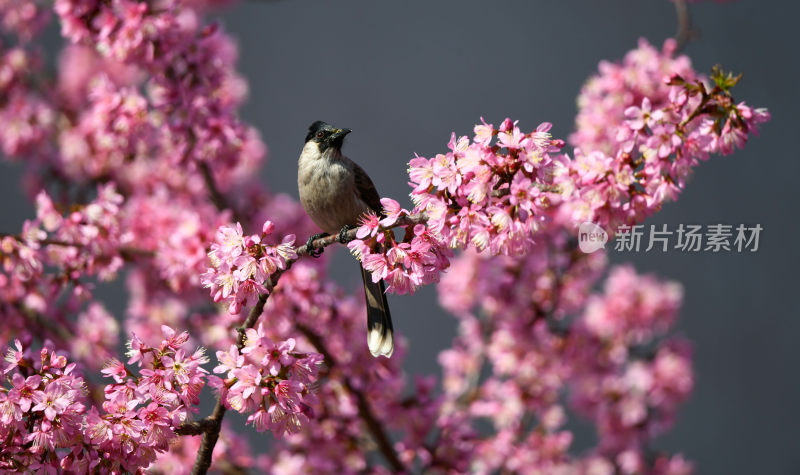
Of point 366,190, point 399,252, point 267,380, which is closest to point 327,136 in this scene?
point 366,190

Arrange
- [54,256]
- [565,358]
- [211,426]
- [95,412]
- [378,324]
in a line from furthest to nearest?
[565,358] < [54,256] < [378,324] < [211,426] < [95,412]

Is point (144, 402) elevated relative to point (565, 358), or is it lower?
lower

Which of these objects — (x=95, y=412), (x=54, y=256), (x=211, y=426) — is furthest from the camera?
(x=54, y=256)

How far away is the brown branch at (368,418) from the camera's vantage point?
1799 millimetres

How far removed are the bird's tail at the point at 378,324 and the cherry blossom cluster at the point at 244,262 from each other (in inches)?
12.7

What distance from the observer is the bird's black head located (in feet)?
4.97

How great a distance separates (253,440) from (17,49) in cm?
189

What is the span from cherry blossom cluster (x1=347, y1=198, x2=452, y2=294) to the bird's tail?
25 centimetres

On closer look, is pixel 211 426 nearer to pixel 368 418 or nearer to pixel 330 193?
pixel 330 193

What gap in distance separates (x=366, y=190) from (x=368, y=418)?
652mm

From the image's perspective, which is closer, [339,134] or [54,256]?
[339,134]

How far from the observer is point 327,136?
1.55 m

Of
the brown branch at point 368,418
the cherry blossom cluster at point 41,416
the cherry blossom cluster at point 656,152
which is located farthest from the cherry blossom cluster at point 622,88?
the cherry blossom cluster at point 41,416

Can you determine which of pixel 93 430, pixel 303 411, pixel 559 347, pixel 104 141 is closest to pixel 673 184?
pixel 303 411
